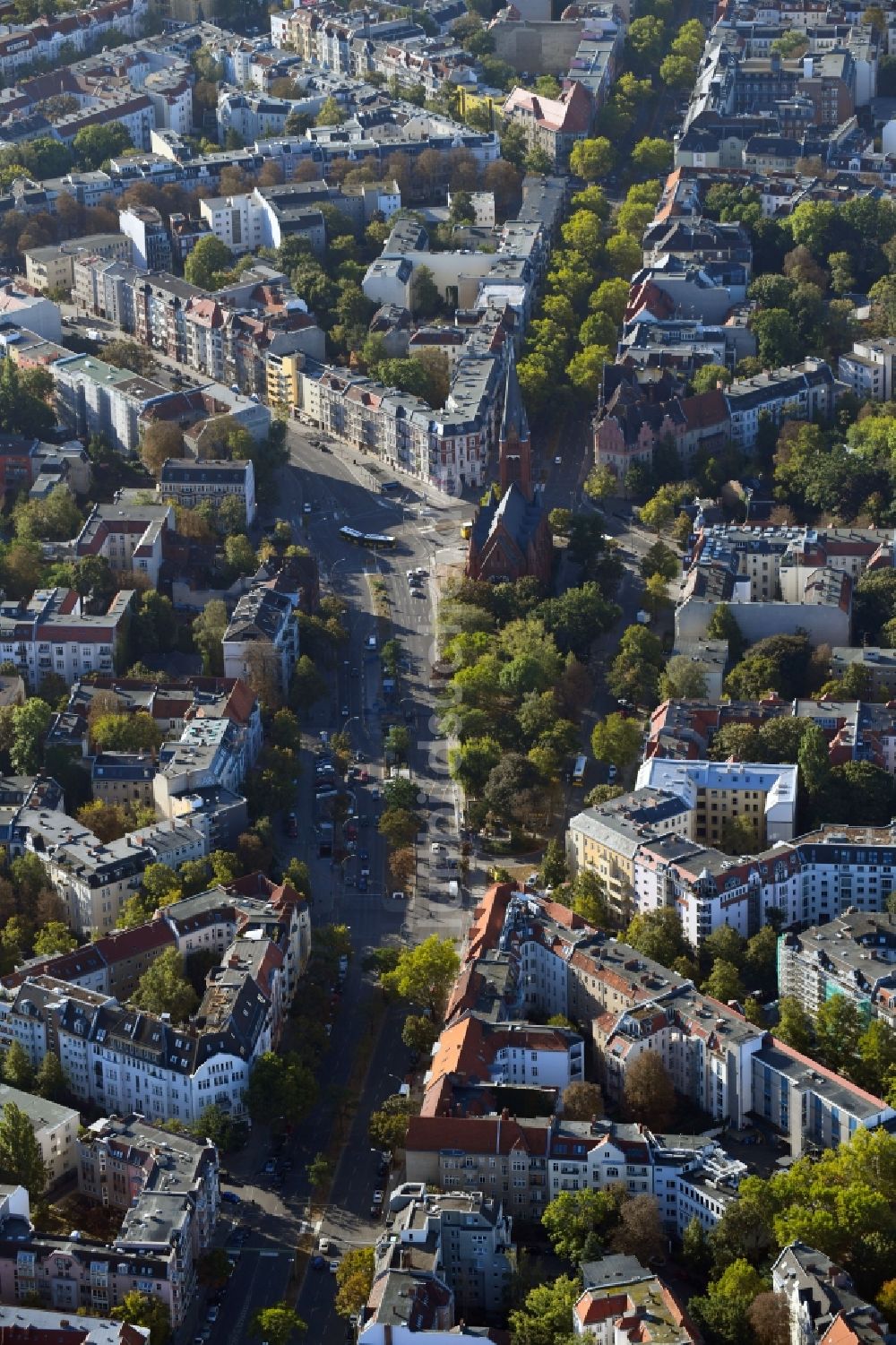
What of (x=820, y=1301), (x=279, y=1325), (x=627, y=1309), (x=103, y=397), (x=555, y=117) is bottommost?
(x=279, y=1325)

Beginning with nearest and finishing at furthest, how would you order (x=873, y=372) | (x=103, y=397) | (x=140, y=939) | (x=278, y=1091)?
(x=278, y=1091), (x=140, y=939), (x=103, y=397), (x=873, y=372)

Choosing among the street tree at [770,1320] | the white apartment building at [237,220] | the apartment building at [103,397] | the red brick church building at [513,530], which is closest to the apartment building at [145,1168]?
the street tree at [770,1320]

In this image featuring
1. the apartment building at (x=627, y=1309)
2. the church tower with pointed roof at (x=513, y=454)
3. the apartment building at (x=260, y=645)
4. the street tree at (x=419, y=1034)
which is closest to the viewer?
the apartment building at (x=627, y=1309)

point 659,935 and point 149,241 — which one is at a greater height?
point 149,241

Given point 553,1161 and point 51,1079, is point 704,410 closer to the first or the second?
point 51,1079

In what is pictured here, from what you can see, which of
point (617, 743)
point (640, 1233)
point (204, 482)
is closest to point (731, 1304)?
point (640, 1233)

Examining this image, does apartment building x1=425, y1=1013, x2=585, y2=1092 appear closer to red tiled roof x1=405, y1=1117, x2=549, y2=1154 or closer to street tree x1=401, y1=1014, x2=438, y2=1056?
street tree x1=401, y1=1014, x2=438, y2=1056

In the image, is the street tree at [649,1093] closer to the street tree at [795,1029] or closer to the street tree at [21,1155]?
the street tree at [795,1029]
